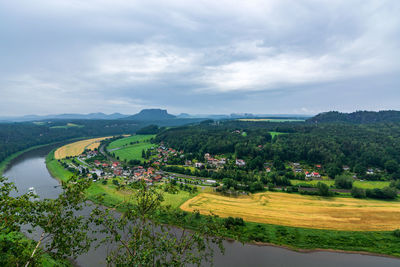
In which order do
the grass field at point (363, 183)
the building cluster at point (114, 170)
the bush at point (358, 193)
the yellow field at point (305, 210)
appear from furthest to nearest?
the building cluster at point (114, 170)
the grass field at point (363, 183)
the bush at point (358, 193)
the yellow field at point (305, 210)

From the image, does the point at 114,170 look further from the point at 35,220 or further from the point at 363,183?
the point at 363,183

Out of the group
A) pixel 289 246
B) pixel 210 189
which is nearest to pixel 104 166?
pixel 210 189

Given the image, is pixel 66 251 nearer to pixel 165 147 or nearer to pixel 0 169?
pixel 0 169

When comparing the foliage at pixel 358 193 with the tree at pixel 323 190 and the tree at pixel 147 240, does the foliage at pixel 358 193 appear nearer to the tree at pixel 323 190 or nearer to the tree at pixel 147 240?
the tree at pixel 323 190

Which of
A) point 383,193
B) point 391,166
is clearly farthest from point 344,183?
point 391,166

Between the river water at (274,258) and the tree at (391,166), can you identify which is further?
the tree at (391,166)

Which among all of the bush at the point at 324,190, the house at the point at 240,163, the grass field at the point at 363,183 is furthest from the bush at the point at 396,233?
the house at the point at 240,163

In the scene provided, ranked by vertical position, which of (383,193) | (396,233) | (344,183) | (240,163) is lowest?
(396,233)

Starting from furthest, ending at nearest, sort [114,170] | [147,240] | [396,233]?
[114,170] < [396,233] < [147,240]

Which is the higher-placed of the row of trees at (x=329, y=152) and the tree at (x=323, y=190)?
the row of trees at (x=329, y=152)
